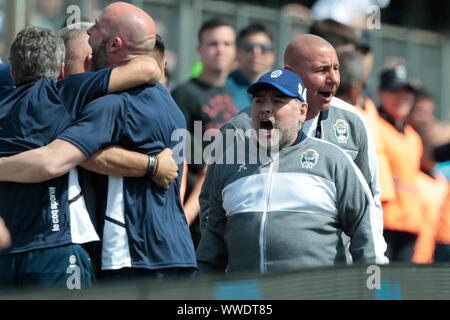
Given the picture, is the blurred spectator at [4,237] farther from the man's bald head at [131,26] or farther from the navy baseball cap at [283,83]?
the navy baseball cap at [283,83]

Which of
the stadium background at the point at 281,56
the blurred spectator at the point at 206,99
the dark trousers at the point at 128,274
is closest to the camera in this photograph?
the stadium background at the point at 281,56

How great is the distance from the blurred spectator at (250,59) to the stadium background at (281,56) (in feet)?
5.94

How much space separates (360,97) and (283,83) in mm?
2403

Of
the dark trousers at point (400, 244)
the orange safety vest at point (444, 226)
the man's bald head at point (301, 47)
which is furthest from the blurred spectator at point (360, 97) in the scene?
the man's bald head at point (301, 47)

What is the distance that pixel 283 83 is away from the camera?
4.50 meters

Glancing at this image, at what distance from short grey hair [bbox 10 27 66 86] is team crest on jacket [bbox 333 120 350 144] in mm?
1767

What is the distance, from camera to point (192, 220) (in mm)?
6441

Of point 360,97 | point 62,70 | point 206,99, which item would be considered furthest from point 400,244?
point 62,70

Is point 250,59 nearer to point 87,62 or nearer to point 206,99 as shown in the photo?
point 206,99

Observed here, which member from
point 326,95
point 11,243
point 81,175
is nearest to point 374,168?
point 326,95

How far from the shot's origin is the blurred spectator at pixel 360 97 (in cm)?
635

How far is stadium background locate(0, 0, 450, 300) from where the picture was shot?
3039 mm
